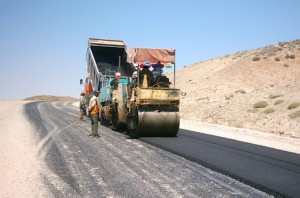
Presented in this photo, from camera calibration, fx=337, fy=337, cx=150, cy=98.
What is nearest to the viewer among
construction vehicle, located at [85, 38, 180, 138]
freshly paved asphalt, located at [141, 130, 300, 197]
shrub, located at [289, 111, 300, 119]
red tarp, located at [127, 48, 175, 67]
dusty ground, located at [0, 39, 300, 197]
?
freshly paved asphalt, located at [141, 130, 300, 197]

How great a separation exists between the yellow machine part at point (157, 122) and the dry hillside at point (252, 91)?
263 inches

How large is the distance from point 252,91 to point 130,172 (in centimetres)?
2738

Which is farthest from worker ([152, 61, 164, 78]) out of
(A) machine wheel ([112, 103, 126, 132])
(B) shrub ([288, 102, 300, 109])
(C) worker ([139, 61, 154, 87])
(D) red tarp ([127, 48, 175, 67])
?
(B) shrub ([288, 102, 300, 109])

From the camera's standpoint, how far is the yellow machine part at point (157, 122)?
470 inches

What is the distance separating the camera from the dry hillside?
20469mm

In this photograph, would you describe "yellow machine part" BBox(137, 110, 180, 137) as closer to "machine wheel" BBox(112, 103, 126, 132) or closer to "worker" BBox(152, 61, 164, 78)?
"worker" BBox(152, 61, 164, 78)

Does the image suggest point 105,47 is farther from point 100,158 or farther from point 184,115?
point 100,158

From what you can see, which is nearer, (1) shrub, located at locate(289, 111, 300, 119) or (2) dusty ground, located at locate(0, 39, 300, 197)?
(2) dusty ground, located at locate(0, 39, 300, 197)

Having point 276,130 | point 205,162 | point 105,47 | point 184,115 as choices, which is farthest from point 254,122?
point 205,162

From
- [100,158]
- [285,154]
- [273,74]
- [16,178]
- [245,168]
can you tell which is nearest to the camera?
[16,178]

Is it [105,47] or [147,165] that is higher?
[105,47]

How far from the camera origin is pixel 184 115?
91.2 ft

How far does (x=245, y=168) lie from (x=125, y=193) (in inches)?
127

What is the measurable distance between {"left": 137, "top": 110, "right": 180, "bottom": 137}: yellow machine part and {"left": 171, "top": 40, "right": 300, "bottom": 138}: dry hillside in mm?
6673
